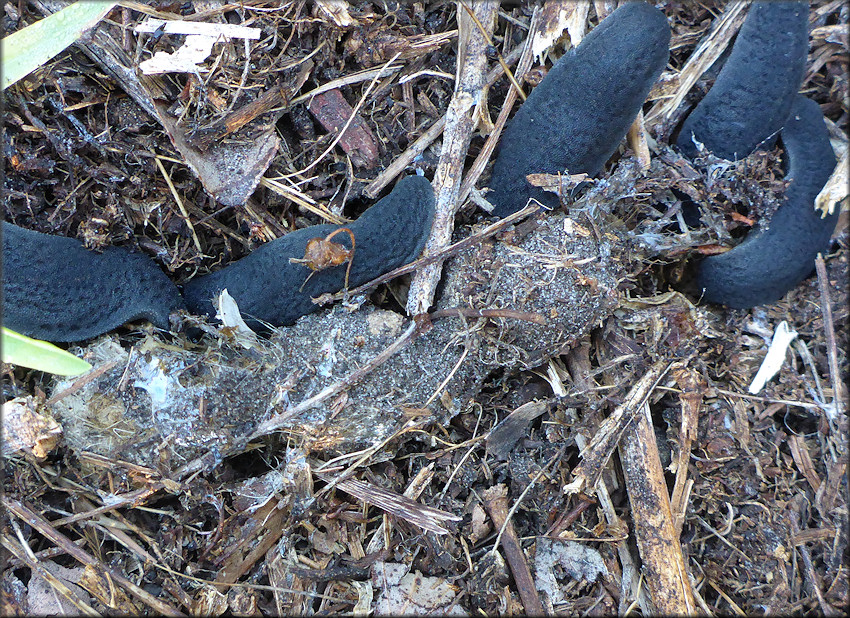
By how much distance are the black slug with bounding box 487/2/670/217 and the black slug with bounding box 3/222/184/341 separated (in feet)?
4.60

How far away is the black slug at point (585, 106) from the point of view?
2.08 meters

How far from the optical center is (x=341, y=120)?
2.24 m

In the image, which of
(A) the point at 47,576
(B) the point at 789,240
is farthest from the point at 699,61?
(A) the point at 47,576

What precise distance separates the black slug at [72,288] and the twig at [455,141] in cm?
101

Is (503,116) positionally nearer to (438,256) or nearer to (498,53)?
(498,53)

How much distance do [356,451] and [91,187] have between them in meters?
1.42

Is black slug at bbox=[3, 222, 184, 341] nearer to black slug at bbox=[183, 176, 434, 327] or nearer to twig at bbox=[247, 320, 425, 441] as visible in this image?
A: black slug at bbox=[183, 176, 434, 327]

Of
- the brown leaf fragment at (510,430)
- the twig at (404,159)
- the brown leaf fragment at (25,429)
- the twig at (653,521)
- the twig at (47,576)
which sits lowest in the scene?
the twig at (653,521)

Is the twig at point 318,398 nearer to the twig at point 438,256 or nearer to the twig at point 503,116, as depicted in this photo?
the twig at point 438,256

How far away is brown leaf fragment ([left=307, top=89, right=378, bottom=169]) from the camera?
2.24 metres

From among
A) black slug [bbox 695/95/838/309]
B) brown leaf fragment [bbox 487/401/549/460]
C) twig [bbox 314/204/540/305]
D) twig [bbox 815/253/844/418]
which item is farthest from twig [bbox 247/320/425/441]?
twig [bbox 815/253/844/418]

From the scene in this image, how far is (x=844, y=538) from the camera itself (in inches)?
82.3

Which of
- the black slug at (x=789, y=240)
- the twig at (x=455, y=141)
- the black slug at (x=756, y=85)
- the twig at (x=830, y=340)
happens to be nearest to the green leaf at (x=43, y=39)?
the twig at (x=455, y=141)

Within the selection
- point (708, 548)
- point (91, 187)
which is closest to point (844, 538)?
point (708, 548)
